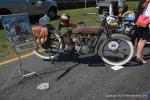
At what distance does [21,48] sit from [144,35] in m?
2.95

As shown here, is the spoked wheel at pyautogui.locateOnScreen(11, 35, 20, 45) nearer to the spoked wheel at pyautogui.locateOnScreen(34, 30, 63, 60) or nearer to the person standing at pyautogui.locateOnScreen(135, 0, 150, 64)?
the spoked wheel at pyautogui.locateOnScreen(34, 30, 63, 60)

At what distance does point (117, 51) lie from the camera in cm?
714

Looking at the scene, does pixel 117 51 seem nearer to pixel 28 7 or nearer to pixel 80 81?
pixel 80 81

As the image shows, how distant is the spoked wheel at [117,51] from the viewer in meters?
6.95

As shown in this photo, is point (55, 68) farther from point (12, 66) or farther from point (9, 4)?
point (9, 4)

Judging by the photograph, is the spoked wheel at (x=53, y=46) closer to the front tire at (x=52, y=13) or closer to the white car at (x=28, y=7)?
the white car at (x=28, y=7)

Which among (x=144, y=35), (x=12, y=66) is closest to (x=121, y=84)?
(x=144, y=35)

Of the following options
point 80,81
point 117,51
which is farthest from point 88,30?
point 80,81

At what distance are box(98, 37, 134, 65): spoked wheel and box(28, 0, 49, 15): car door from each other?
919 cm

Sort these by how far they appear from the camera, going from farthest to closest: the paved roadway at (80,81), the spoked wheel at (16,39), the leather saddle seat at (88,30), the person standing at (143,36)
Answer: the person standing at (143,36) → the leather saddle seat at (88,30) → the spoked wheel at (16,39) → the paved roadway at (80,81)

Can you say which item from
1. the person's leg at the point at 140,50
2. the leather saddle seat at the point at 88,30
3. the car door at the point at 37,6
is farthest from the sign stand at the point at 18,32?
the car door at the point at 37,6

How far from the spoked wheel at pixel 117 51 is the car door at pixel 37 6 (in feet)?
30.2

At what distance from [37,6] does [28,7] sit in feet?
2.14

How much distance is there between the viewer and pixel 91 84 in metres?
5.98
